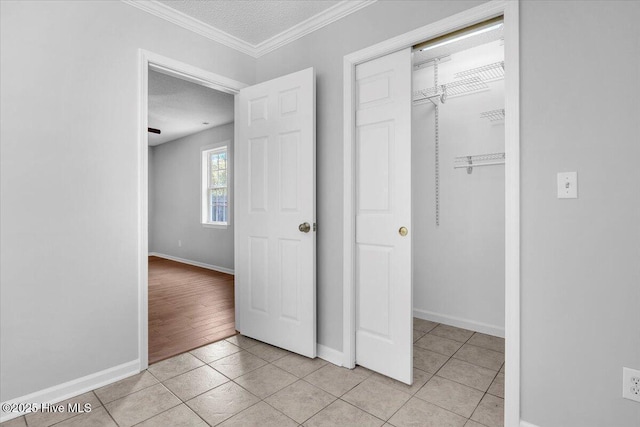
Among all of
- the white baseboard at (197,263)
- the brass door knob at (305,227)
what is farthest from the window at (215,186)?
the brass door knob at (305,227)

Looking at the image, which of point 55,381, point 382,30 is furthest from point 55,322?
point 382,30

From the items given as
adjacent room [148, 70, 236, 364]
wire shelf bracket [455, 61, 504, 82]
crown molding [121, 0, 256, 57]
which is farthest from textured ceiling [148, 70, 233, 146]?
wire shelf bracket [455, 61, 504, 82]

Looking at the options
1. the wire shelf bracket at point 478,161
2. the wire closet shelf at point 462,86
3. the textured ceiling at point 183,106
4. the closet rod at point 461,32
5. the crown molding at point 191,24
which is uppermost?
the textured ceiling at point 183,106

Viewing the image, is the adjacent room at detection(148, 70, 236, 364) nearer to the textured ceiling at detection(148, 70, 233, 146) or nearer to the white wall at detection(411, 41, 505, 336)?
the textured ceiling at detection(148, 70, 233, 146)

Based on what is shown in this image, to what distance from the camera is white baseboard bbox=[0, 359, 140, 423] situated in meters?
1.80

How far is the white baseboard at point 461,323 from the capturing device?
2887mm

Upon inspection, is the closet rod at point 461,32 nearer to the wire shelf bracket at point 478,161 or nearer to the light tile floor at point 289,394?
the wire shelf bracket at point 478,161

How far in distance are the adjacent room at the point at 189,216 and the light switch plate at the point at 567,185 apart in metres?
2.62

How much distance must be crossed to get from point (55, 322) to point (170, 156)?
5.75 metres

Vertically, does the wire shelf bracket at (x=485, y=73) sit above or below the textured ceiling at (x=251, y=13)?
below

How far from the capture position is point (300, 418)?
1.75 meters

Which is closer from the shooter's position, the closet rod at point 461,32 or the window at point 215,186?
the closet rod at point 461,32

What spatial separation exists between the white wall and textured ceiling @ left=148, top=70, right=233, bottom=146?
2.69m

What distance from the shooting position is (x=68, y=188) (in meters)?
1.95
